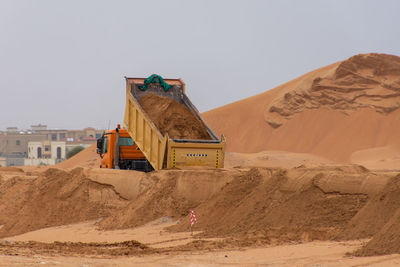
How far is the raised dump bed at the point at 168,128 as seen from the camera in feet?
66.8

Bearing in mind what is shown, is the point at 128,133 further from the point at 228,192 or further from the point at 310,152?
the point at 310,152

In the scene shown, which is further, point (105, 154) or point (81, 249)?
point (105, 154)

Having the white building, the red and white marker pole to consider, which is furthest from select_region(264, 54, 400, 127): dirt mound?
the white building

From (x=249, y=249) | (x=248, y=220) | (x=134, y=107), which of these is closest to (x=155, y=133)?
(x=134, y=107)

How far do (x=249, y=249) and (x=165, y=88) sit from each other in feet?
37.5

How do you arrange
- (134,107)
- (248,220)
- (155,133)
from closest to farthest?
(248,220) < (155,133) < (134,107)

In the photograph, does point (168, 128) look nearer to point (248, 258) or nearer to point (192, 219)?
point (192, 219)

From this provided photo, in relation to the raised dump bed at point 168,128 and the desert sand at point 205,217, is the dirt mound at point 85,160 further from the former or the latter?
the raised dump bed at point 168,128

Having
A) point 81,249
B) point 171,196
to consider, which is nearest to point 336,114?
point 171,196

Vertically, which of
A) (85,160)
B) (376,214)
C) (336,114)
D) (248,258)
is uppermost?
(336,114)

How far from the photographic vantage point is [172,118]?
2209 centimetres

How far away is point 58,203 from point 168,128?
12.9ft

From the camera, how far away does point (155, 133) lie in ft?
67.7

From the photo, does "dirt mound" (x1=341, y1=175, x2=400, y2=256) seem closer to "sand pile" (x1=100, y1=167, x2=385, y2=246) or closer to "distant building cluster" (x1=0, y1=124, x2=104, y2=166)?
"sand pile" (x1=100, y1=167, x2=385, y2=246)
